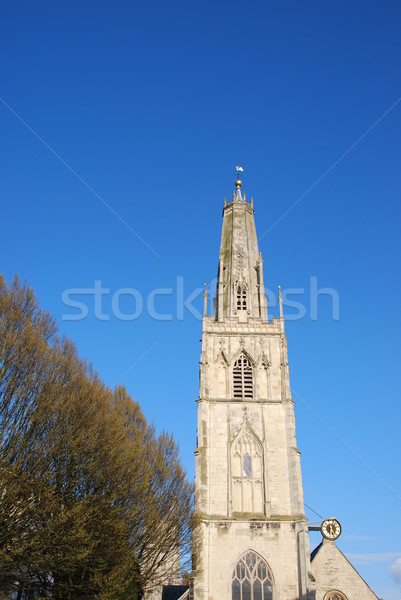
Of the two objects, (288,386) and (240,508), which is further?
(288,386)

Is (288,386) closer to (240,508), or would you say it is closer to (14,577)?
(240,508)

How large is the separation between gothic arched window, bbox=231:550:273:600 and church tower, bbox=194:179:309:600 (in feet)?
0.15

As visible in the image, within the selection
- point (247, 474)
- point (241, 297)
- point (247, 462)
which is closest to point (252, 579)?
point (247, 474)

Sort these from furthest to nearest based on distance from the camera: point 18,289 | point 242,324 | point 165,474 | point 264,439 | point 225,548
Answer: point 242,324, point 264,439, point 225,548, point 165,474, point 18,289

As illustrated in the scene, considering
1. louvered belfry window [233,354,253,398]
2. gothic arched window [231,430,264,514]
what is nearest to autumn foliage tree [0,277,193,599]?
gothic arched window [231,430,264,514]

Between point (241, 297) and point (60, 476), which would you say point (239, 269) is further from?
point (60, 476)

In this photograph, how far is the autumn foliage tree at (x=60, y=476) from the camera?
16781 mm

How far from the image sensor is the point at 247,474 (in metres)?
31.8

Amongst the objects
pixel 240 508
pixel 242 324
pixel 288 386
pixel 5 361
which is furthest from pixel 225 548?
pixel 5 361

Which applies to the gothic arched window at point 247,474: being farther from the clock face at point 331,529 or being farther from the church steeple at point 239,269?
the church steeple at point 239,269

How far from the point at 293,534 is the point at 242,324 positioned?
12.9 meters

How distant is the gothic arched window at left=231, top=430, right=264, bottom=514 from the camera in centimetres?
3098

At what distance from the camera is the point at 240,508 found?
101ft

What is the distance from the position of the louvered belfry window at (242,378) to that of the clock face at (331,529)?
8438mm
